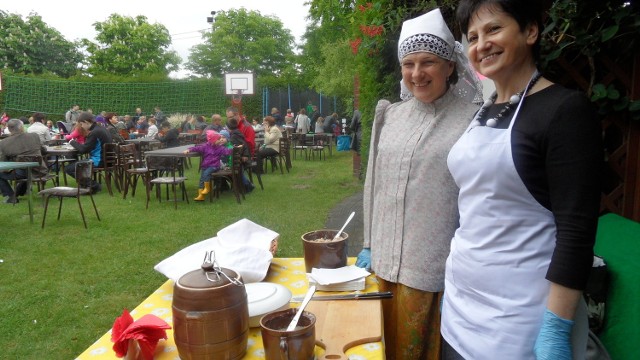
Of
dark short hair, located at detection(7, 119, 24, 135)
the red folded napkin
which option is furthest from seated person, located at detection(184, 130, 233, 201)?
the red folded napkin

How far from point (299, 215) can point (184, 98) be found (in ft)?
61.3

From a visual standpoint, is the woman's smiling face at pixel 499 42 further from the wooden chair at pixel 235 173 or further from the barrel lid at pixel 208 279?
the wooden chair at pixel 235 173

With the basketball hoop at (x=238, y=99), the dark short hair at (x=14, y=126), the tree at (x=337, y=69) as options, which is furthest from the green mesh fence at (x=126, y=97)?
the dark short hair at (x=14, y=126)

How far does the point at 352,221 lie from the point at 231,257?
205 inches

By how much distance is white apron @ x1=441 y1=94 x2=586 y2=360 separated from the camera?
1113 millimetres

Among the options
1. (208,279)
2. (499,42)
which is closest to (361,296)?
(208,279)

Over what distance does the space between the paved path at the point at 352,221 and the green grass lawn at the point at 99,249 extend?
17 cm

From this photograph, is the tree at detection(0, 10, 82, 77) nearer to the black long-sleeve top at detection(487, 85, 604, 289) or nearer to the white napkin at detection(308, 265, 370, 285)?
the white napkin at detection(308, 265, 370, 285)

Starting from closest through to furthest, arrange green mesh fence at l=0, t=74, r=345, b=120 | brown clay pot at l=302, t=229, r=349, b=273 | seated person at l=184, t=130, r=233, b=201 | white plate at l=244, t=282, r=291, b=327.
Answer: white plate at l=244, t=282, r=291, b=327 < brown clay pot at l=302, t=229, r=349, b=273 < seated person at l=184, t=130, r=233, b=201 < green mesh fence at l=0, t=74, r=345, b=120

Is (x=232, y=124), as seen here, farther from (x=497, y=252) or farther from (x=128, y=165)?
(x=497, y=252)

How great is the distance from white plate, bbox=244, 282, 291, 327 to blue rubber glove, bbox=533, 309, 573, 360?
0.71 metres

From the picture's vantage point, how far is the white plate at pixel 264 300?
54.6 inches

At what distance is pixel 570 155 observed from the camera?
990 mm

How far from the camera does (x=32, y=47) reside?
132 feet
